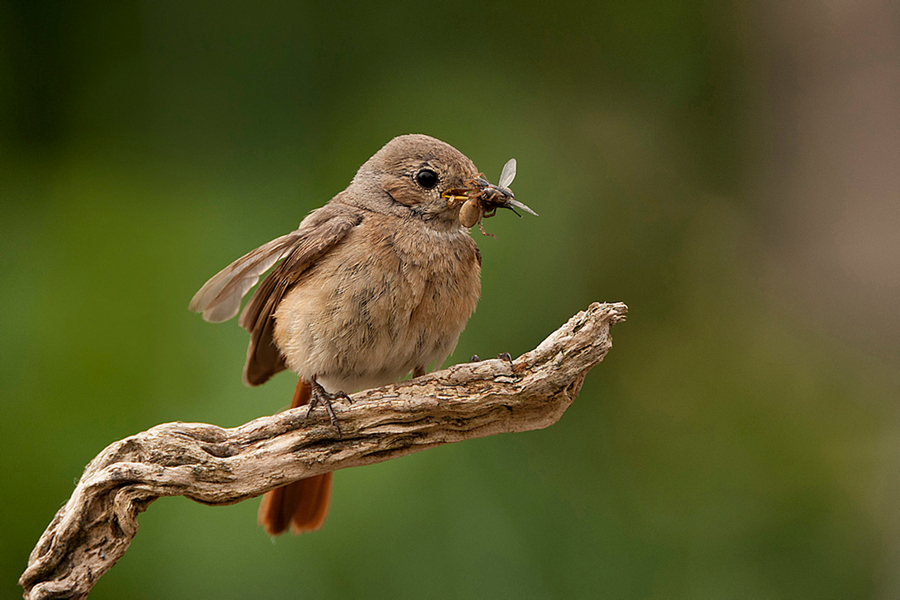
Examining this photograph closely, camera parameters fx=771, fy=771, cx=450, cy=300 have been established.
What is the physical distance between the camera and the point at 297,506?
2627 millimetres

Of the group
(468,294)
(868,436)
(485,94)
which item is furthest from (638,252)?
(468,294)

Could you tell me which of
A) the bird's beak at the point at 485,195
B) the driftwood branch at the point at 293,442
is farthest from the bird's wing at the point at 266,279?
the driftwood branch at the point at 293,442

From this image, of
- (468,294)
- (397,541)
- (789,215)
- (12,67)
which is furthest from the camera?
(789,215)

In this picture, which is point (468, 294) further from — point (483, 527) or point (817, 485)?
point (817, 485)

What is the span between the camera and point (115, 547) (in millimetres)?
2086

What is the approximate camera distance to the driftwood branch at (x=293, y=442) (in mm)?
2041

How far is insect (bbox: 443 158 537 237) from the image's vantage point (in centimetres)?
227

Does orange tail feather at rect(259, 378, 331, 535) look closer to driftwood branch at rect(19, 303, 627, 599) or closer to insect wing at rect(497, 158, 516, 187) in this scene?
driftwood branch at rect(19, 303, 627, 599)

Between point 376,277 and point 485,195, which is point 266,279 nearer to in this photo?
point 376,277

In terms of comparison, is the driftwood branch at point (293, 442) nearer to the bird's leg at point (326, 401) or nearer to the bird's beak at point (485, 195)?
the bird's leg at point (326, 401)

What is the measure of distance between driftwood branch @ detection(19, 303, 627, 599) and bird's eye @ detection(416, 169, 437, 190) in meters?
0.60

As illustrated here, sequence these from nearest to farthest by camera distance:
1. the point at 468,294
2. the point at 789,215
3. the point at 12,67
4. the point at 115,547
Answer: the point at 115,547 → the point at 468,294 → the point at 12,67 → the point at 789,215

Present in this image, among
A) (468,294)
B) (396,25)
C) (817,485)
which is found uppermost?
(396,25)

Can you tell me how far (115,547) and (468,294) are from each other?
4.05 feet
